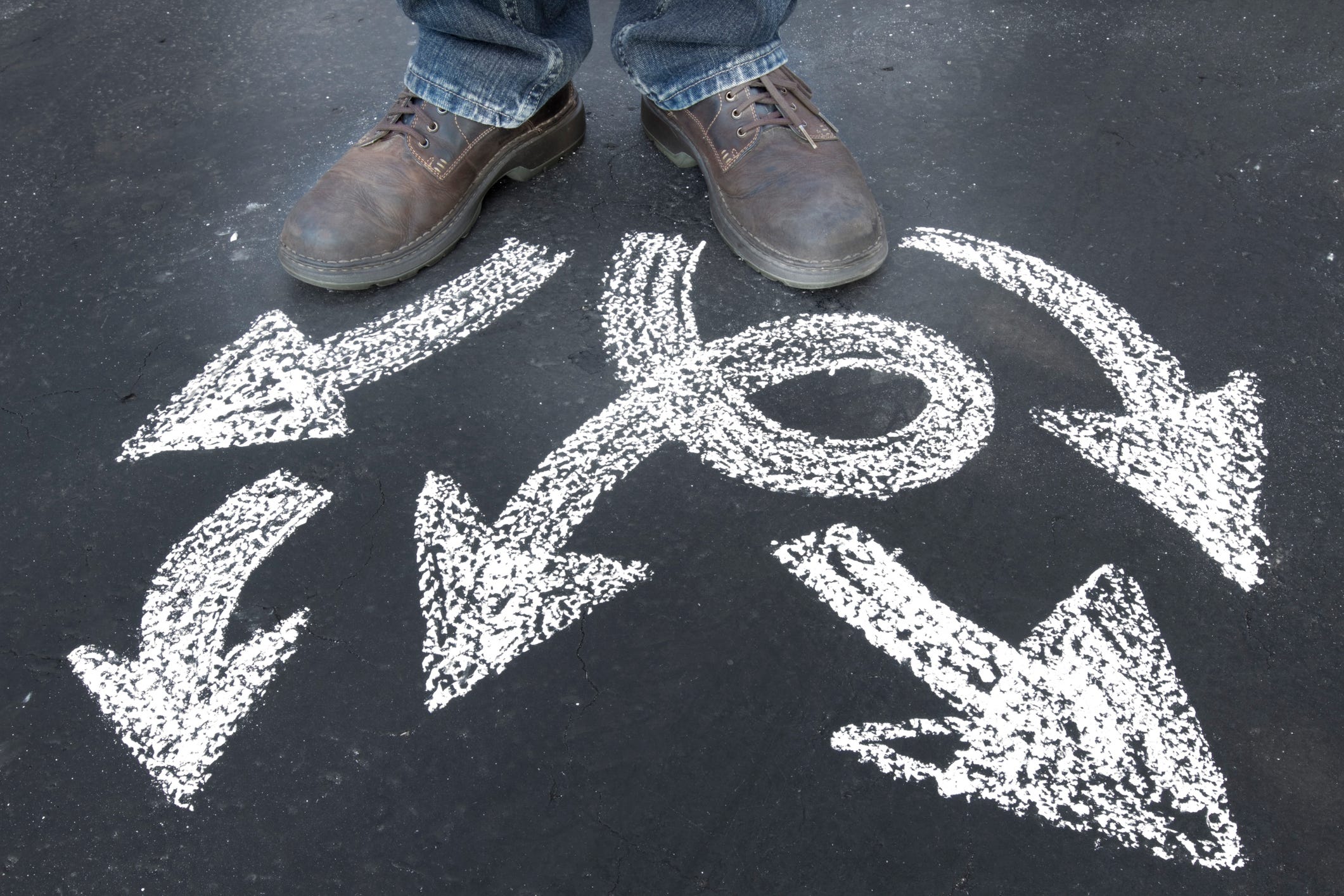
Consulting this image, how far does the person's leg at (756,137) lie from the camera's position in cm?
164

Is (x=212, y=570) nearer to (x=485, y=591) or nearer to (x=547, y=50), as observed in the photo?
(x=485, y=591)

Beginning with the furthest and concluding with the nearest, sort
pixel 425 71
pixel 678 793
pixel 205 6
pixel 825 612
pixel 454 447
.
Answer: pixel 205 6 → pixel 425 71 → pixel 454 447 → pixel 825 612 → pixel 678 793

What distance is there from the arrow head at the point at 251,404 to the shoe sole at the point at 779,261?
2.59ft

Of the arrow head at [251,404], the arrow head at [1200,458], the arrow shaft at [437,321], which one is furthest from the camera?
the arrow shaft at [437,321]

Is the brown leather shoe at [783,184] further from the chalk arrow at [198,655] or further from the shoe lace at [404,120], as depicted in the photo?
the chalk arrow at [198,655]

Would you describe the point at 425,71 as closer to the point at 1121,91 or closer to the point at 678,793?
the point at 678,793

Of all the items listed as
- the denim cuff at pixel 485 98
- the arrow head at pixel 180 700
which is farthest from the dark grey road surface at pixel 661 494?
the denim cuff at pixel 485 98

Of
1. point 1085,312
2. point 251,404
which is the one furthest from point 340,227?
point 1085,312

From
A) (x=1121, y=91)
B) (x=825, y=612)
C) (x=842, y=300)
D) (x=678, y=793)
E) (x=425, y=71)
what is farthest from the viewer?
(x=1121, y=91)

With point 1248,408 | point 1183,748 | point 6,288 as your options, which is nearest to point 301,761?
point 1183,748

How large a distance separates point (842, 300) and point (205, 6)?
Answer: 2129mm

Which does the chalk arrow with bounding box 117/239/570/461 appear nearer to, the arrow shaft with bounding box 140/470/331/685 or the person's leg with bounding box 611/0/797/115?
the arrow shaft with bounding box 140/470/331/685

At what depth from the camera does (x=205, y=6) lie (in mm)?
2562

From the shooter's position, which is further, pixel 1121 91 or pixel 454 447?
pixel 1121 91
